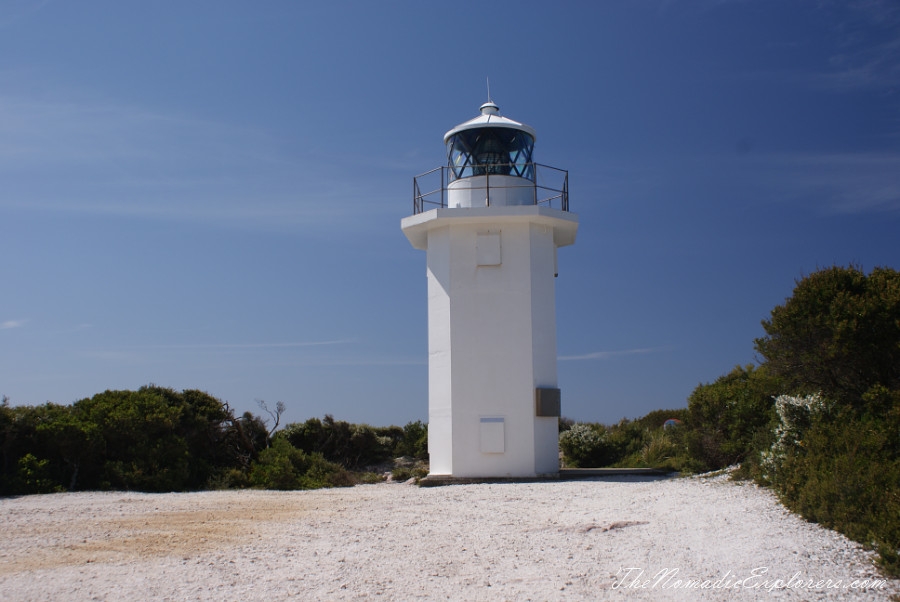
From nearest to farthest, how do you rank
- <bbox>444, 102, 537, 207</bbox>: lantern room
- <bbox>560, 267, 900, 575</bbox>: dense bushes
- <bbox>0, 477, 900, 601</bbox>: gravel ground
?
<bbox>0, 477, 900, 601</bbox>: gravel ground, <bbox>560, 267, 900, 575</bbox>: dense bushes, <bbox>444, 102, 537, 207</bbox>: lantern room

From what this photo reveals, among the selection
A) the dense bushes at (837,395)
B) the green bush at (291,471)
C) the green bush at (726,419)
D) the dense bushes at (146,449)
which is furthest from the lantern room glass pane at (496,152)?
the dense bushes at (146,449)

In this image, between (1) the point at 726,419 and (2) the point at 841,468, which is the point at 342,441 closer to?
(1) the point at 726,419

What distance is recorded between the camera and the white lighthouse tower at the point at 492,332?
15.8 m

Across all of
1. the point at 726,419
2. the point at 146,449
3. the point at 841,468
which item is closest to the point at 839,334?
the point at 841,468

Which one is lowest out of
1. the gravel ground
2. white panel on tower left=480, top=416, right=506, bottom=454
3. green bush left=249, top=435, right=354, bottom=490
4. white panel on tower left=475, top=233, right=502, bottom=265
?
the gravel ground

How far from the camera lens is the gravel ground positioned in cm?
635

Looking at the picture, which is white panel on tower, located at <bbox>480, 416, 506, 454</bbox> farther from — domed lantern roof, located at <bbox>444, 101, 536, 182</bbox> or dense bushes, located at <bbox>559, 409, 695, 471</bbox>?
domed lantern roof, located at <bbox>444, 101, 536, 182</bbox>

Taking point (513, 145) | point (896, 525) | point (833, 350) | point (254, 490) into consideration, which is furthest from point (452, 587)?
point (513, 145)

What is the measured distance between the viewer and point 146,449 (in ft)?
46.9

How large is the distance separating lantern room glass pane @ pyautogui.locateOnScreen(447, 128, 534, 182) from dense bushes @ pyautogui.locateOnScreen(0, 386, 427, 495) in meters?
7.41

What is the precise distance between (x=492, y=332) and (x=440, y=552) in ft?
28.1

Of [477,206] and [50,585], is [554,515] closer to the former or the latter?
[50,585]

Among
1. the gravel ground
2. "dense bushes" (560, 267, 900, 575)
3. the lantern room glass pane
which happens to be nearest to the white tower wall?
the lantern room glass pane

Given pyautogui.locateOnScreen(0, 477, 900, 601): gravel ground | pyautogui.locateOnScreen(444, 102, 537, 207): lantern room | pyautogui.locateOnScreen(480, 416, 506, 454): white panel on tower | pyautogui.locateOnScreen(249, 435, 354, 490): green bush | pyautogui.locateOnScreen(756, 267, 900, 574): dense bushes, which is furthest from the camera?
pyautogui.locateOnScreen(444, 102, 537, 207): lantern room
